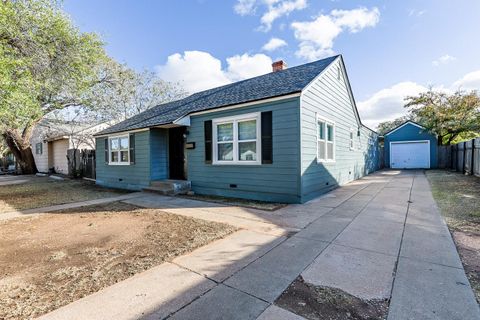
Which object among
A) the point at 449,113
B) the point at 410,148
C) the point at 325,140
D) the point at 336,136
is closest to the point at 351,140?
the point at 336,136

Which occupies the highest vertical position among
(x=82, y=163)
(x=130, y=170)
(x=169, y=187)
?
(x=82, y=163)

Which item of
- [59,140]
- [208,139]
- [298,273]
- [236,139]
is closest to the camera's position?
[298,273]

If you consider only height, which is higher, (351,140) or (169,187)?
(351,140)

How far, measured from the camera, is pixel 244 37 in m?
12.6

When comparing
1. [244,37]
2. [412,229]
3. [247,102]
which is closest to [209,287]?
[412,229]

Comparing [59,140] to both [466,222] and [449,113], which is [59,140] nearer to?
[466,222]

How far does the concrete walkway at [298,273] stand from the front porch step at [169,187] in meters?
4.36

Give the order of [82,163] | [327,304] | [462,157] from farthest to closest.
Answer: [82,163]
[462,157]
[327,304]

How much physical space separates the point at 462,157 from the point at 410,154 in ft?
18.4

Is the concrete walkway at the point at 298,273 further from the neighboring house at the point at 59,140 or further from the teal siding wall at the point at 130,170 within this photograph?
the neighboring house at the point at 59,140

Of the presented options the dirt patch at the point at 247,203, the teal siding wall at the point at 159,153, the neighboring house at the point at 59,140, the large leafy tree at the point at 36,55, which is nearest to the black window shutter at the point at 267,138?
the dirt patch at the point at 247,203

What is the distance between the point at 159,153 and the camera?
9.73 metres

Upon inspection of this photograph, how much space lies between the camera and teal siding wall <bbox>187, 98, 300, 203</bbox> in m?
6.44

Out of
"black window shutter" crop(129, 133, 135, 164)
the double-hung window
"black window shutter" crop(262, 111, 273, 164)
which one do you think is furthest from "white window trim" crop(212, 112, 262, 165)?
"black window shutter" crop(129, 133, 135, 164)
